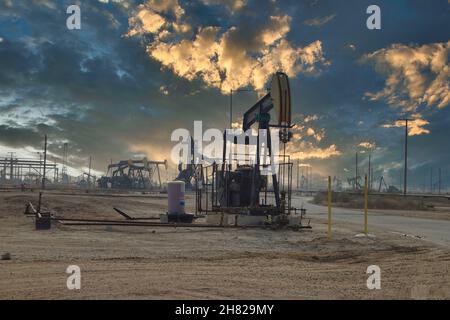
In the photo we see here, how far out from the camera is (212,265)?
7.61 m

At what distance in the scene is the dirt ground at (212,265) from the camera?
5.66m

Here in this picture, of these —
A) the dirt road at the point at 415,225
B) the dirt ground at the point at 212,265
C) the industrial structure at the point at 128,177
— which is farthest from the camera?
the industrial structure at the point at 128,177

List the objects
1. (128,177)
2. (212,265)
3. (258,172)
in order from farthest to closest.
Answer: (128,177)
(258,172)
(212,265)

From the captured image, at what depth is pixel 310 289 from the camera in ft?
19.5

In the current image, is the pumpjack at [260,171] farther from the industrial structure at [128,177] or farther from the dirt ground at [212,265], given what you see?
the industrial structure at [128,177]

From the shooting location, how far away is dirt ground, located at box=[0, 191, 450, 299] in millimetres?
5656

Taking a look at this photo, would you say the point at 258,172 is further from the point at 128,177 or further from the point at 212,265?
the point at 128,177

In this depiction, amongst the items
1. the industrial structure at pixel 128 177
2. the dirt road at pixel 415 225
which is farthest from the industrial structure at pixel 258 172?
the industrial structure at pixel 128 177

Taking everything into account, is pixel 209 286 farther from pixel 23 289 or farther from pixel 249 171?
pixel 249 171

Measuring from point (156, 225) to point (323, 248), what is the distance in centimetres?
601

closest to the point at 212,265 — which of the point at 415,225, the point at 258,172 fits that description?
the point at 258,172
